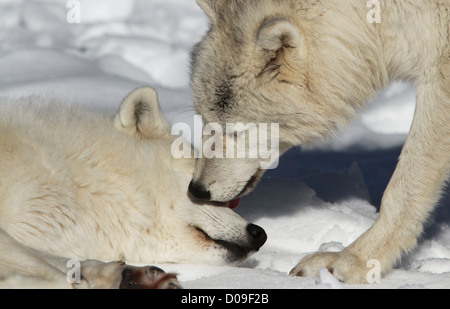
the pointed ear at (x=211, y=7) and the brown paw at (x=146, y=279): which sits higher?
the pointed ear at (x=211, y=7)

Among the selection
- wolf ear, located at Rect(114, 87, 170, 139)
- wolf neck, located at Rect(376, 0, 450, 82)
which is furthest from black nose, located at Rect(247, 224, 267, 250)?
wolf neck, located at Rect(376, 0, 450, 82)

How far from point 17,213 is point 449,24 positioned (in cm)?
265

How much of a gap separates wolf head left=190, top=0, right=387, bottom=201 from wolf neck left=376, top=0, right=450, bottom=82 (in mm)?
96

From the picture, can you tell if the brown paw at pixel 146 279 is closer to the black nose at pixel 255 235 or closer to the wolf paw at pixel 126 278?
the wolf paw at pixel 126 278

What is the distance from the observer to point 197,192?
Answer: 3.66 m

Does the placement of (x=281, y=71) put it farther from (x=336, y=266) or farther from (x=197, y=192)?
(x=336, y=266)

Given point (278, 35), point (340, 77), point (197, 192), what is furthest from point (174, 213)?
point (340, 77)

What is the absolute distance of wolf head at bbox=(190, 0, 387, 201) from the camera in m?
3.57

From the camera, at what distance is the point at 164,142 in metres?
3.83

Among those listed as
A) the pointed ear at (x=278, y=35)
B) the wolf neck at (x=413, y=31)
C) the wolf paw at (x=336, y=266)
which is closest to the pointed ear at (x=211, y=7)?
the pointed ear at (x=278, y=35)

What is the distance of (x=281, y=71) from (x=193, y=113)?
59.1 inches

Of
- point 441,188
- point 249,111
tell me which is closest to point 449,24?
point 441,188

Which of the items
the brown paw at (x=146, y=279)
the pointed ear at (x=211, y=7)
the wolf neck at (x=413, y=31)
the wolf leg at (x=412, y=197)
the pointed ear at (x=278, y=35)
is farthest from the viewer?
the pointed ear at (x=211, y=7)

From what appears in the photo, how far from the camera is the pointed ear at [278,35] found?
3393 millimetres
